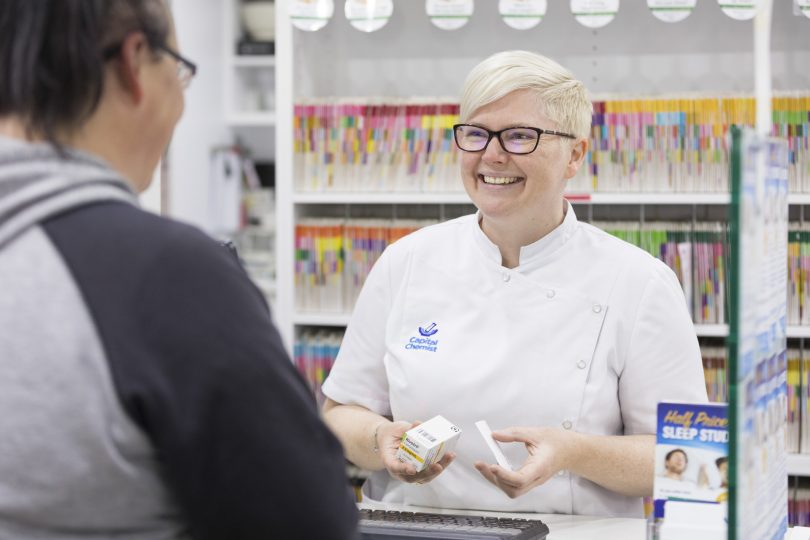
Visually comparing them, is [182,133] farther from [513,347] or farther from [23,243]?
[23,243]

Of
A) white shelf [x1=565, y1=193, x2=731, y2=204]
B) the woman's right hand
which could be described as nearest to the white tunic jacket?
the woman's right hand

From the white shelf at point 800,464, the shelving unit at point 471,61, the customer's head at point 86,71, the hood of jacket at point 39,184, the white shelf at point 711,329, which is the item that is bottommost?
the white shelf at point 800,464

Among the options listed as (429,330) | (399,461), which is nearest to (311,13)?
(429,330)

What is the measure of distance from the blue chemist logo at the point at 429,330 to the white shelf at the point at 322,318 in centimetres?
121

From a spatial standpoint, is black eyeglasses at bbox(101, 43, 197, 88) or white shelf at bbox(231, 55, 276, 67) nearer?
black eyeglasses at bbox(101, 43, 197, 88)

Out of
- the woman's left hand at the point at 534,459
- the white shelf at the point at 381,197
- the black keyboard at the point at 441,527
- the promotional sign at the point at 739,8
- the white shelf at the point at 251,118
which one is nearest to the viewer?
the black keyboard at the point at 441,527

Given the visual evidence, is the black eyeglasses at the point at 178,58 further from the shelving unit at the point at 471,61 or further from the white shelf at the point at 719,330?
the white shelf at the point at 719,330

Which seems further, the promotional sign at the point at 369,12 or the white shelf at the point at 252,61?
the white shelf at the point at 252,61

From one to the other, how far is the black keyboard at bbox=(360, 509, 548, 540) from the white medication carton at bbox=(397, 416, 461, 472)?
0.11 metres

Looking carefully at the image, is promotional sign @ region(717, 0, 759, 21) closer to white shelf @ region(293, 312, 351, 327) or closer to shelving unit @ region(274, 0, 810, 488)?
shelving unit @ region(274, 0, 810, 488)

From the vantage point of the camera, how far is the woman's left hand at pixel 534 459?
5.66ft

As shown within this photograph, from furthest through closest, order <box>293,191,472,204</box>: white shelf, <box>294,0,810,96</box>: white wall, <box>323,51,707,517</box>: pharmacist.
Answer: <box>294,0,810,96</box>: white wall → <box>293,191,472,204</box>: white shelf → <box>323,51,707,517</box>: pharmacist

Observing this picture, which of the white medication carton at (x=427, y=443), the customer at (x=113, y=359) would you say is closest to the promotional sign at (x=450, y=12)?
the white medication carton at (x=427, y=443)

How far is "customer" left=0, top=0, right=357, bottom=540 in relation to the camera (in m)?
0.81
